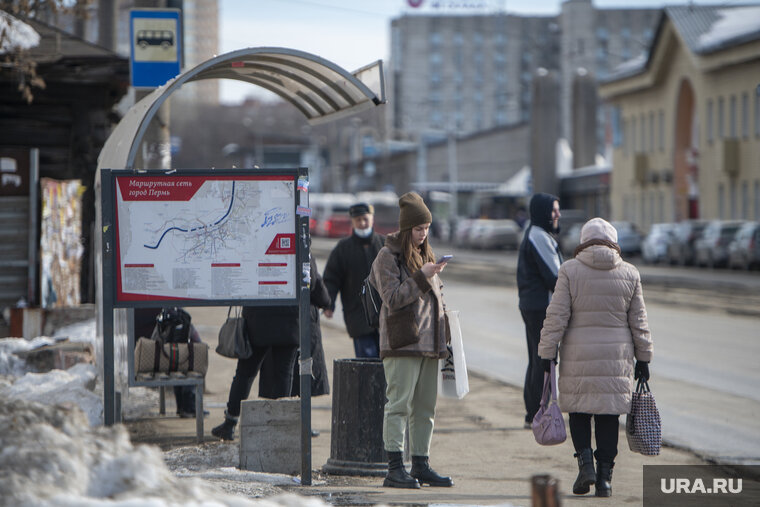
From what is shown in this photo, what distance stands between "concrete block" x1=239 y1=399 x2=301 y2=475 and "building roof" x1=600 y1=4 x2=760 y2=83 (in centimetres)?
4013

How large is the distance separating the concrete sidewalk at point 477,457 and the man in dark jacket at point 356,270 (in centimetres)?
78

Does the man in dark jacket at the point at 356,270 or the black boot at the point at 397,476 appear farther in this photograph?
the man in dark jacket at the point at 356,270

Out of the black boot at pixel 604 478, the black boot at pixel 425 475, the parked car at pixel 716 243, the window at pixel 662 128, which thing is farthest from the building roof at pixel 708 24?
the black boot at pixel 425 475

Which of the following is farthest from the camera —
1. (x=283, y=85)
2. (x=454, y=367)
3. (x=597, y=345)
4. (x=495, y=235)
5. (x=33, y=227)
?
(x=495, y=235)

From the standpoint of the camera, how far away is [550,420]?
6.89 metres

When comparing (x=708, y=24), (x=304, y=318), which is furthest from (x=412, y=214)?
(x=708, y=24)

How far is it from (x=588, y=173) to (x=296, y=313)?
58594 millimetres

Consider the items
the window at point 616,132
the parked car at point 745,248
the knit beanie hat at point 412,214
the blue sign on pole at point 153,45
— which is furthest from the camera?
the window at point 616,132

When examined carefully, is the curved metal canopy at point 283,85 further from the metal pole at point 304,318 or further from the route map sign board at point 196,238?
the metal pole at point 304,318

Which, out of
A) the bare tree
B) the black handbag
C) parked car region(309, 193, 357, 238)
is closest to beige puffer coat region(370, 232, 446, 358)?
the black handbag

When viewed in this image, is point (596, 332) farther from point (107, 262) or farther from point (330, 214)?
point (330, 214)

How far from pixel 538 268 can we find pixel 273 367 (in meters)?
2.13

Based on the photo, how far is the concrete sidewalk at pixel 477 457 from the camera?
659 cm

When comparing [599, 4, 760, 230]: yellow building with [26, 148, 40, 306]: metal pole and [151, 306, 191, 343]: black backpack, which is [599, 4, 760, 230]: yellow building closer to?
[26, 148, 40, 306]: metal pole
